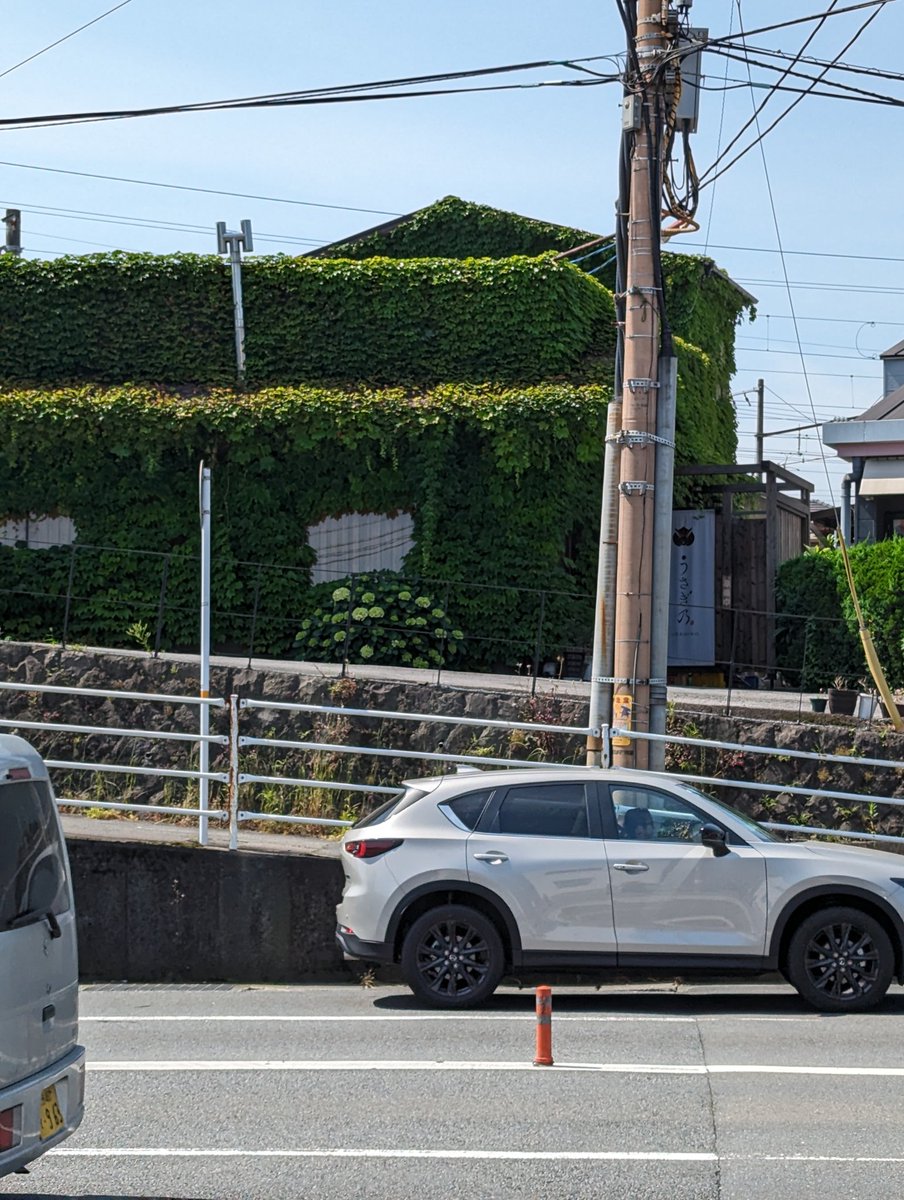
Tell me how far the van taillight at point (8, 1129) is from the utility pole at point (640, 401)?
745 centimetres

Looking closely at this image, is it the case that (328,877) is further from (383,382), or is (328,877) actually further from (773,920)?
(383,382)

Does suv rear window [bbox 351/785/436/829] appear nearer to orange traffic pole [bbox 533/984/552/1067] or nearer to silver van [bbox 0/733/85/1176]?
orange traffic pole [bbox 533/984/552/1067]

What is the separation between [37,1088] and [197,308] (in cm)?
1902

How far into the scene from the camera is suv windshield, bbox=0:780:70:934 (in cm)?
534

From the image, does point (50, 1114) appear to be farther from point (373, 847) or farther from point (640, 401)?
point (640, 401)

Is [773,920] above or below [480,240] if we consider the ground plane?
below

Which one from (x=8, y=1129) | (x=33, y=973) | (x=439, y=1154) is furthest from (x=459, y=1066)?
(x=8, y=1129)

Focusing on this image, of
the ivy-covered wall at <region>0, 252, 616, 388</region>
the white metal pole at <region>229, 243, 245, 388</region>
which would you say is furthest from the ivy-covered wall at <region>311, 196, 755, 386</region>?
the white metal pole at <region>229, 243, 245, 388</region>

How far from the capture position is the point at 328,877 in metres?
11.9

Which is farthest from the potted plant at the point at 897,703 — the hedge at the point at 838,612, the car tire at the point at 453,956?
the car tire at the point at 453,956

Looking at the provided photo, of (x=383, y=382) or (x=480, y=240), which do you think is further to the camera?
(x=480, y=240)

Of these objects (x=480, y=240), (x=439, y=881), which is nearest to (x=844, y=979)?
(x=439, y=881)

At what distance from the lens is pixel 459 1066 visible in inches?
324

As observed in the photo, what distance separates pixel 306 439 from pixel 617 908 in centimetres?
1241
